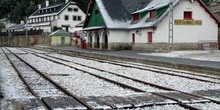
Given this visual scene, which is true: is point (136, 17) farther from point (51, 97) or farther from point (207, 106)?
point (207, 106)

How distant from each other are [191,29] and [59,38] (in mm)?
36816

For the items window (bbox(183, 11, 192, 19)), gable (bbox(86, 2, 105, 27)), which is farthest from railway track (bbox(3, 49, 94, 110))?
gable (bbox(86, 2, 105, 27))

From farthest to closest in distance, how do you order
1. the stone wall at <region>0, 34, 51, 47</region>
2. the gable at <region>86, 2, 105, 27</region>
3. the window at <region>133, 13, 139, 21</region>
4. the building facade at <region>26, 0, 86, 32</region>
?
the building facade at <region>26, 0, 86, 32</region> → the stone wall at <region>0, 34, 51, 47</region> → the gable at <region>86, 2, 105, 27</region> → the window at <region>133, 13, 139, 21</region>

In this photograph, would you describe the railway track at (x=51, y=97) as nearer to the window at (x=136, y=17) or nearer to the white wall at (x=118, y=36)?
the white wall at (x=118, y=36)

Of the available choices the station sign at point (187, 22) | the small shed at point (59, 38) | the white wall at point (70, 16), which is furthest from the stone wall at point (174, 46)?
the white wall at point (70, 16)

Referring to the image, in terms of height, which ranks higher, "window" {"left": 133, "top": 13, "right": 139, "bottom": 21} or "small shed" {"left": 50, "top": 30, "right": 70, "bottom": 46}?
"window" {"left": 133, "top": 13, "right": 139, "bottom": 21}

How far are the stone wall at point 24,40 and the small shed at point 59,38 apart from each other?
291 cm

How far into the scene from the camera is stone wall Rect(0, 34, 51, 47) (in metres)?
74.3

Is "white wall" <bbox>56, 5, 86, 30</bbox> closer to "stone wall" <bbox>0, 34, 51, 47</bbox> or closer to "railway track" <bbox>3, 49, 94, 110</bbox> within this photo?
→ "stone wall" <bbox>0, 34, 51, 47</bbox>

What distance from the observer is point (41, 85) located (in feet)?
38.6

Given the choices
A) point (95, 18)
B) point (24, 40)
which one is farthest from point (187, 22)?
point (24, 40)

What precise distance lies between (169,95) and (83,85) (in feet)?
11.0

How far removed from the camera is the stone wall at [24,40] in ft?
244

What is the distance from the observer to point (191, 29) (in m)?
35.9
